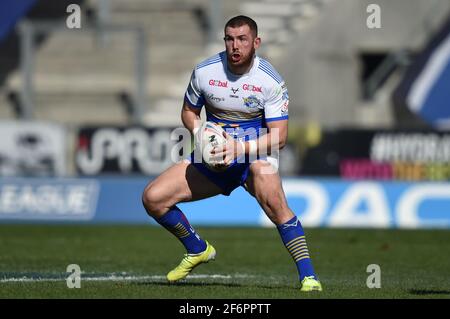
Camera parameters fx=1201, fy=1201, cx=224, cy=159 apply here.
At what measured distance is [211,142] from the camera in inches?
421

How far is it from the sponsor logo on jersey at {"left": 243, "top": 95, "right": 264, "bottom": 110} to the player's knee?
3.75 feet

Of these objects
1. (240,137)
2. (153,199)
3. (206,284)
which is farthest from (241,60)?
(206,284)

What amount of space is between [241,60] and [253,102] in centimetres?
41

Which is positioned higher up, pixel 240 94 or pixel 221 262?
pixel 240 94

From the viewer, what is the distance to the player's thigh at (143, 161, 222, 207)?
1107cm

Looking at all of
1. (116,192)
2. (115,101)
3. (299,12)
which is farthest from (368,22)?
(116,192)

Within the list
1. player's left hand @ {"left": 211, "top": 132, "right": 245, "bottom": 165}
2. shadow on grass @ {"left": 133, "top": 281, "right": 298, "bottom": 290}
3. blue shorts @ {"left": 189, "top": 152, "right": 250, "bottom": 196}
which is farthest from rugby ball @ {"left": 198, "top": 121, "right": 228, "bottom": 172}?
shadow on grass @ {"left": 133, "top": 281, "right": 298, "bottom": 290}

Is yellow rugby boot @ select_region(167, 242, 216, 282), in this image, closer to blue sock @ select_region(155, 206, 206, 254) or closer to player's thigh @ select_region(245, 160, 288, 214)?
blue sock @ select_region(155, 206, 206, 254)

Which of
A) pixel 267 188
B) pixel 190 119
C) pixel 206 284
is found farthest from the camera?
pixel 206 284

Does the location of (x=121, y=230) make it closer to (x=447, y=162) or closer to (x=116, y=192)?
(x=116, y=192)

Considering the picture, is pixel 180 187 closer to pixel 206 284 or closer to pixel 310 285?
pixel 206 284

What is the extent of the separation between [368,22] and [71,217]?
458 inches

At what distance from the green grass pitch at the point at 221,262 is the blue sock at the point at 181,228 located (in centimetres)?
37

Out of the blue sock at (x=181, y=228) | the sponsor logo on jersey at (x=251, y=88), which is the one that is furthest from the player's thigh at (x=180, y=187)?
the sponsor logo on jersey at (x=251, y=88)
